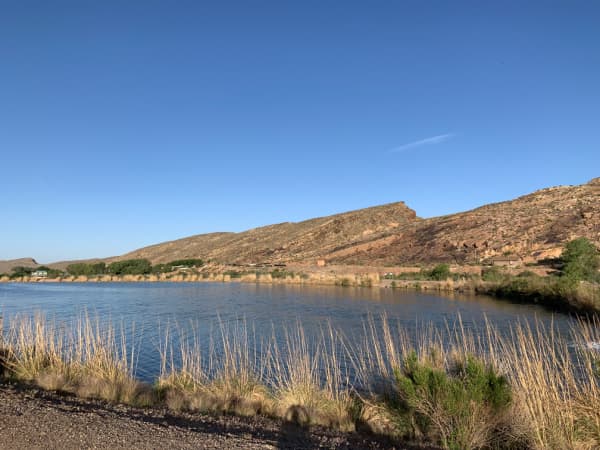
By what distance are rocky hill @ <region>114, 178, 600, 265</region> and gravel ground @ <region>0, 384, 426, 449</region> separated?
3843 cm

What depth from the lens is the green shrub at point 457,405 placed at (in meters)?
5.45

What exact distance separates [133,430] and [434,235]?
53.8 meters

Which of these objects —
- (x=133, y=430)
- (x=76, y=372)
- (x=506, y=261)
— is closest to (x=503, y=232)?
(x=506, y=261)

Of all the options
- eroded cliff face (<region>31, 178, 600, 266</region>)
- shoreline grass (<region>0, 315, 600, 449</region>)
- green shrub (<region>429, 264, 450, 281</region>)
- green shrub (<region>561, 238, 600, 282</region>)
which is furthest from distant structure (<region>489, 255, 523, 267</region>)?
shoreline grass (<region>0, 315, 600, 449</region>)

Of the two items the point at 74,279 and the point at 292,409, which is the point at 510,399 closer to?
the point at 292,409

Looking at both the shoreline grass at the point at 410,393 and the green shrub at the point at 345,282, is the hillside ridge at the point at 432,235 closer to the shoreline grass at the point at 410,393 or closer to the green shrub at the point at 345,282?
the green shrub at the point at 345,282

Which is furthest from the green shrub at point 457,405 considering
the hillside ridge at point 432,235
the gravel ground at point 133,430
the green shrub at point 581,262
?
the hillside ridge at point 432,235

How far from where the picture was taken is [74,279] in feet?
158

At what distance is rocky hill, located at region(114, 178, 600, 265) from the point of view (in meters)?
44.2

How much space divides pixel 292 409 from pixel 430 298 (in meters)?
20.4

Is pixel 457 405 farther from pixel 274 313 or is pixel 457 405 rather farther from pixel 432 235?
pixel 432 235

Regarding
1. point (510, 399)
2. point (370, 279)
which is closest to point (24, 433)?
point (510, 399)

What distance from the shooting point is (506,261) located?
40156 mm

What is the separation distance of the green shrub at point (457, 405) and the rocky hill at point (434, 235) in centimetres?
3719
